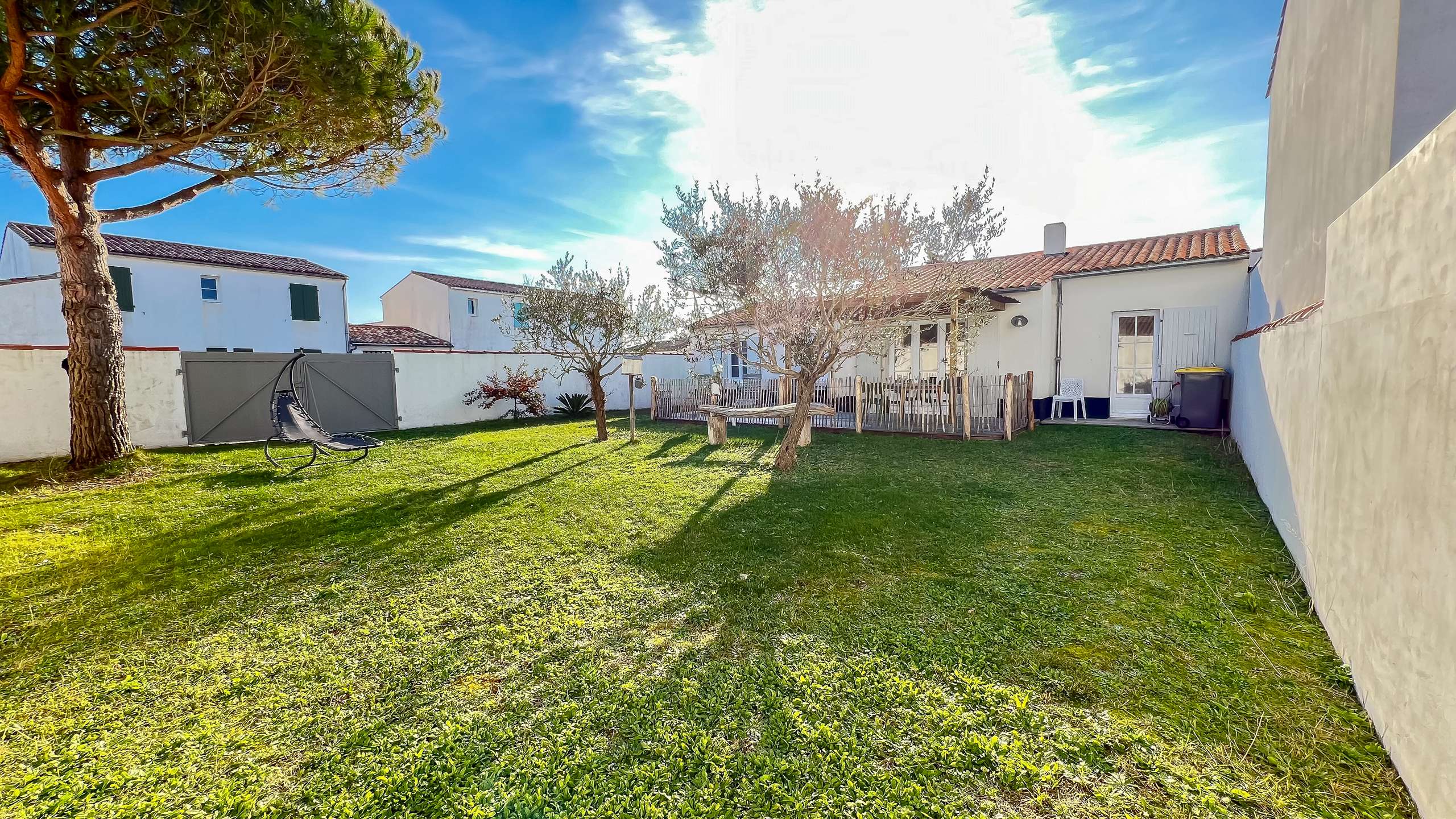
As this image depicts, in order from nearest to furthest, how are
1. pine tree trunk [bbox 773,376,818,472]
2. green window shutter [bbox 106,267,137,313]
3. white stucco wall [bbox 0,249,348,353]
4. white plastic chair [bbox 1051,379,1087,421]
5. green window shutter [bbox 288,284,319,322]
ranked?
1. pine tree trunk [bbox 773,376,818,472]
2. white plastic chair [bbox 1051,379,1087,421]
3. white stucco wall [bbox 0,249,348,353]
4. green window shutter [bbox 106,267,137,313]
5. green window shutter [bbox 288,284,319,322]

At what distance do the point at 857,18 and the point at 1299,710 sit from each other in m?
7.63

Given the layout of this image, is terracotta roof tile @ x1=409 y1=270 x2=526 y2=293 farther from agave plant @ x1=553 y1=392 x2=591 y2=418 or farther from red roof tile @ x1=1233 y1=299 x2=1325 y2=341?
red roof tile @ x1=1233 y1=299 x2=1325 y2=341

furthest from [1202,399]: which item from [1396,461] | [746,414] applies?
[1396,461]

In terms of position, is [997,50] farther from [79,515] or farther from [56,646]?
[79,515]

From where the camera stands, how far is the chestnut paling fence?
1038 cm

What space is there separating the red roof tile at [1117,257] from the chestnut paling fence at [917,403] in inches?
83.2

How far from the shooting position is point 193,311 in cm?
1880

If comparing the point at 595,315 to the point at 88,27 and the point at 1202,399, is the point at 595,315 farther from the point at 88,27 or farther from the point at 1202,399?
the point at 1202,399

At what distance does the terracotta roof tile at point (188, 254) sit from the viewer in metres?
17.0

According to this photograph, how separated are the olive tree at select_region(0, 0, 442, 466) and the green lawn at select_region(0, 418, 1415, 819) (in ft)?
11.0

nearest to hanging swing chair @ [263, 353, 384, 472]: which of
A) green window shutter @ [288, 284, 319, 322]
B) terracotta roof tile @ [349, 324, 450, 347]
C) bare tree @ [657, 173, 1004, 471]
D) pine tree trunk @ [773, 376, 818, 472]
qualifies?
bare tree @ [657, 173, 1004, 471]

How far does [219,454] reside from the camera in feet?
30.0

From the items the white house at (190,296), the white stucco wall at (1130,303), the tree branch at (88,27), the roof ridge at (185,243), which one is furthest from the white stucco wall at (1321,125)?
the roof ridge at (185,243)

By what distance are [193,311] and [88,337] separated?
51.1ft
